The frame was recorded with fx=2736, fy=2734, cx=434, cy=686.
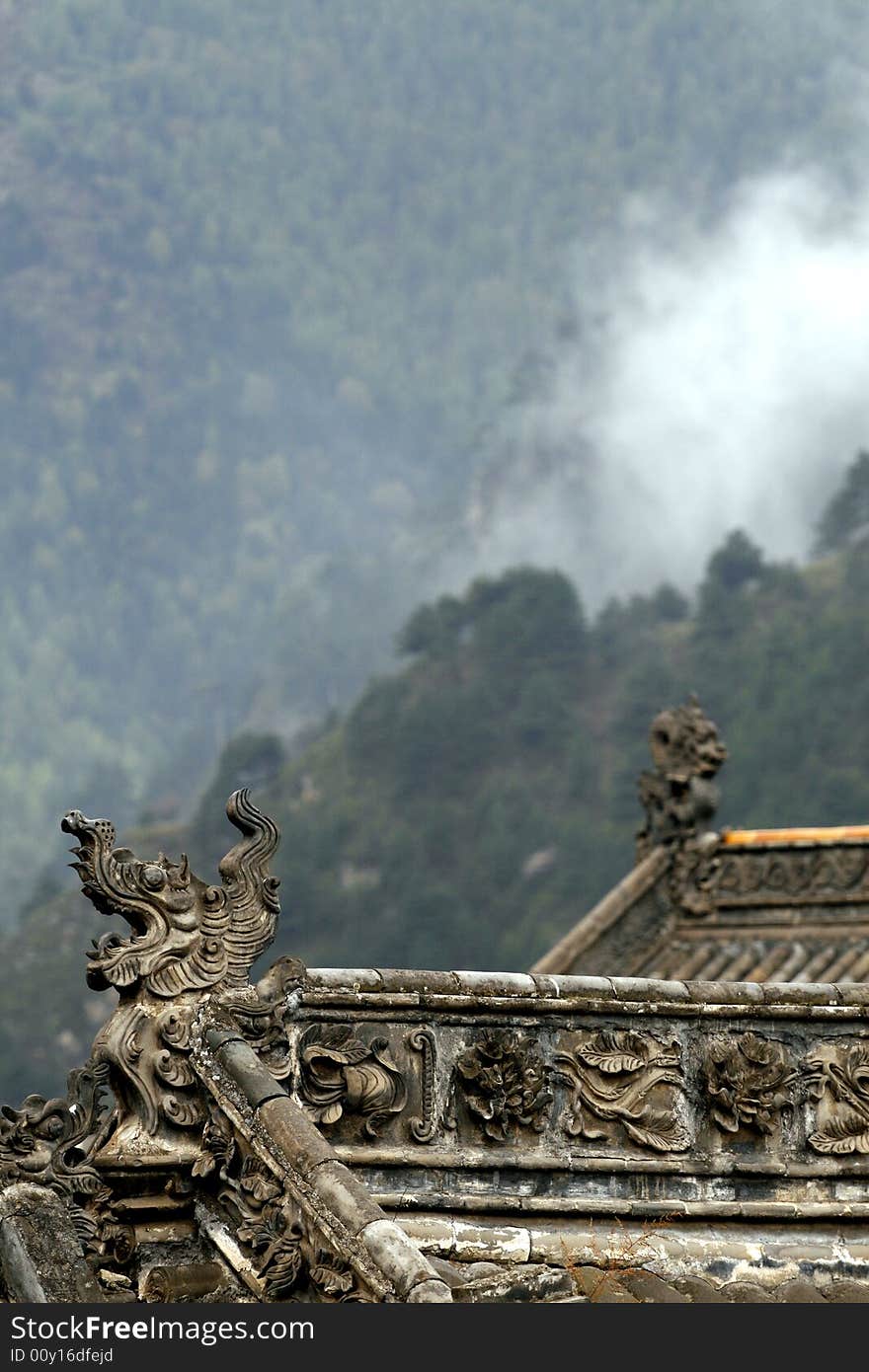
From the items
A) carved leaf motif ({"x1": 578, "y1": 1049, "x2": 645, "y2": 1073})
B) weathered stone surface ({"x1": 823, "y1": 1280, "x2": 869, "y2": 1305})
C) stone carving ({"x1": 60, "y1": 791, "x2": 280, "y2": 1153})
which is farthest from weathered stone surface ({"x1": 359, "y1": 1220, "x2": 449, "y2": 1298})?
weathered stone surface ({"x1": 823, "y1": 1280, "x2": 869, "y2": 1305})

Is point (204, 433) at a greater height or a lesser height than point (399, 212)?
lesser

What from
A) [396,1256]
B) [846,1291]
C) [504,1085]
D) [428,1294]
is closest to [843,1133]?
[846,1291]

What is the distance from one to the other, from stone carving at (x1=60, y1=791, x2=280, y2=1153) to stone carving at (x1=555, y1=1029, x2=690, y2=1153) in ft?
6.00

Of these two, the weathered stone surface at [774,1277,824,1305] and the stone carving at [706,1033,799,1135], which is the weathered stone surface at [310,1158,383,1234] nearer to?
the weathered stone surface at [774,1277,824,1305]

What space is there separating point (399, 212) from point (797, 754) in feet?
272

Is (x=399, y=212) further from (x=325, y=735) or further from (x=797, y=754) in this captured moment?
(x=797, y=754)

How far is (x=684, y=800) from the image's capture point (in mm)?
28109

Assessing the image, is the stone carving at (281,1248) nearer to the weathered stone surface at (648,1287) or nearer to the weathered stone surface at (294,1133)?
the weathered stone surface at (294,1133)

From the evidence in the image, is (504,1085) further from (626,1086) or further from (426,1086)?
(626,1086)

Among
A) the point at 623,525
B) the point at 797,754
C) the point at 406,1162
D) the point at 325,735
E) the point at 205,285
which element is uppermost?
the point at 205,285

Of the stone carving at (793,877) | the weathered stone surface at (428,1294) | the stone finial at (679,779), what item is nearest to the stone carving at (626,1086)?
the weathered stone surface at (428,1294)

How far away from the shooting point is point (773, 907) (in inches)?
1067

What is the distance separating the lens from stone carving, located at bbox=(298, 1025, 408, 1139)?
13155 mm

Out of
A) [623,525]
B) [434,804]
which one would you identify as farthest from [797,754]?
[623,525]
